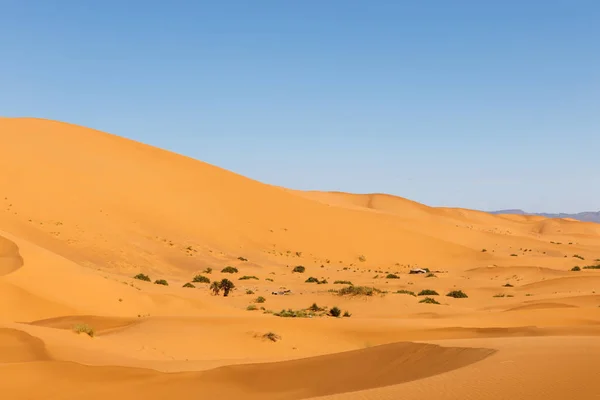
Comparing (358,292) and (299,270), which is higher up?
(358,292)

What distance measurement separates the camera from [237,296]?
26.6m

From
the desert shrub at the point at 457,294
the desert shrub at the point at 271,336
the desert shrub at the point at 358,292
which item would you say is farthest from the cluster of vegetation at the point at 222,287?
the desert shrub at the point at 271,336

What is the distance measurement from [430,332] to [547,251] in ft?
181

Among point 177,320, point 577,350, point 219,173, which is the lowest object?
point 177,320

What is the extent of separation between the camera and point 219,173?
61.9 m

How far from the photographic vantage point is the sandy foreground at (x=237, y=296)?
8.44m

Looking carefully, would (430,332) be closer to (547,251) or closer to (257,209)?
(257,209)

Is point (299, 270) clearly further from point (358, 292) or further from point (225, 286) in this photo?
point (358, 292)

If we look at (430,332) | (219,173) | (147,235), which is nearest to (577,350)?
(430,332)

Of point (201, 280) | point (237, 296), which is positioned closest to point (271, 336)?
point (237, 296)

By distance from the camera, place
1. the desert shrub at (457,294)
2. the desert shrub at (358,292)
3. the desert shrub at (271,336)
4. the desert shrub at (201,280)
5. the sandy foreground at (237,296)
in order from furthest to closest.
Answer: the desert shrub at (201,280) → the desert shrub at (457,294) → the desert shrub at (358,292) → the desert shrub at (271,336) → the sandy foreground at (237,296)

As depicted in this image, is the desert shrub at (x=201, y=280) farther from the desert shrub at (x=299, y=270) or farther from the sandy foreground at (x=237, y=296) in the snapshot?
the desert shrub at (x=299, y=270)

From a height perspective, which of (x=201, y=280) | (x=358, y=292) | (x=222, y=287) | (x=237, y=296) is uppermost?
(x=358, y=292)

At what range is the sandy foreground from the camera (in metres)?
8.44
